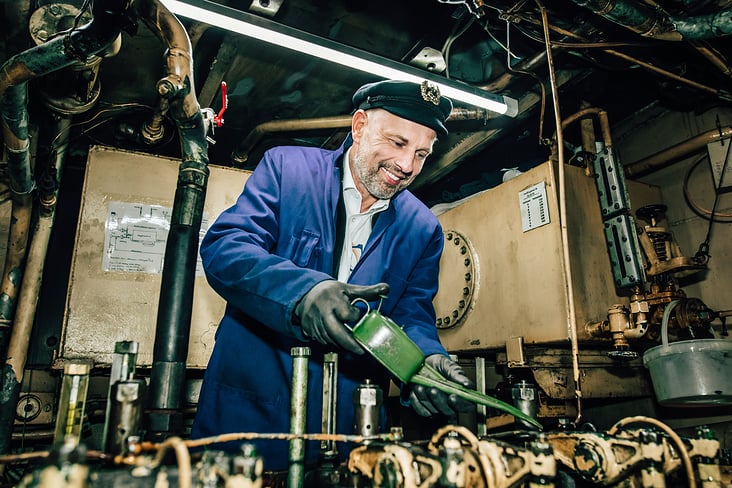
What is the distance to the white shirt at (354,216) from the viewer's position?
80.1 inches

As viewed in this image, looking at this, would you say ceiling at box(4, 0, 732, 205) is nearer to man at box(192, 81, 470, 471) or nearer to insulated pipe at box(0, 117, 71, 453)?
insulated pipe at box(0, 117, 71, 453)

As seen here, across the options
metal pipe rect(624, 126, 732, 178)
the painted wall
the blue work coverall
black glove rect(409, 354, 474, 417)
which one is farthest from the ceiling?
black glove rect(409, 354, 474, 417)

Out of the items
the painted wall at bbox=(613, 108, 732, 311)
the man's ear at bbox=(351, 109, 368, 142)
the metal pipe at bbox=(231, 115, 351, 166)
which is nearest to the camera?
the man's ear at bbox=(351, 109, 368, 142)

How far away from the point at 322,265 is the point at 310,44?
1.06m

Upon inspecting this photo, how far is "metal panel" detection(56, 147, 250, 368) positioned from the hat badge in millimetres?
1453

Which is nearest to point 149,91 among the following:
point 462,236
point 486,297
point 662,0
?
point 462,236

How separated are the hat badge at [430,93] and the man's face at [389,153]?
127mm

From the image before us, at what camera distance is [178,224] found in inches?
74.5

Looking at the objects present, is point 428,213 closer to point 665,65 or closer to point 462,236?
point 462,236

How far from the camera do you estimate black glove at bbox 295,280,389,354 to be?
47.4 inches

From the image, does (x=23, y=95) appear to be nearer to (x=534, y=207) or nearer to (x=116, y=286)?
(x=116, y=286)

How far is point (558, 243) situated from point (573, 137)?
1.53 meters

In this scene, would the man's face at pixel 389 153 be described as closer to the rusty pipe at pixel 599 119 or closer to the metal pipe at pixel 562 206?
the metal pipe at pixel 562 206

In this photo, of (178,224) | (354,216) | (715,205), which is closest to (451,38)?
(354,216)
